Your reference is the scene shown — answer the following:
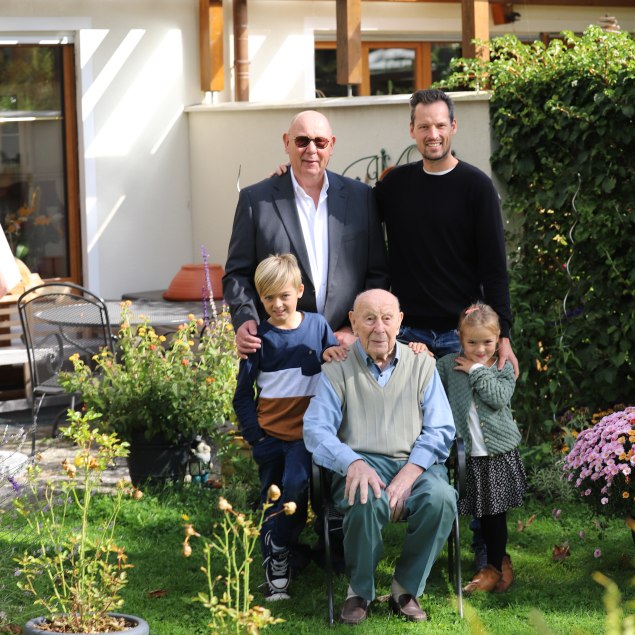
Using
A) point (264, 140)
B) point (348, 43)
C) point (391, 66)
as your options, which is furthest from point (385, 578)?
point (391, 66)

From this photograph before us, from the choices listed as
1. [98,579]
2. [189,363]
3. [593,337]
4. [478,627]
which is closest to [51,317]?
[189,363]

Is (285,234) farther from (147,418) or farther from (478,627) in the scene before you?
(478,627)

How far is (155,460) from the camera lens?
6.19m

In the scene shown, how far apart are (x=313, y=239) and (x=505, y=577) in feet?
5.25

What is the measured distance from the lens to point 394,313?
175 inches

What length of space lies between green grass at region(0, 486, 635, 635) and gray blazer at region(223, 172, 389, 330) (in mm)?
1154

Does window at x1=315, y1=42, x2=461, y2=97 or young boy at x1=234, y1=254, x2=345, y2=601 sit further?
window at x1=315, y1=42, x2=461, y2=97

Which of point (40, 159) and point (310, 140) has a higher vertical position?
point (40, 159)

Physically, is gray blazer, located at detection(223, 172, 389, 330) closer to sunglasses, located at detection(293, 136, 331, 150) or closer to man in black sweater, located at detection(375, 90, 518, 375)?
man in black sweater, located at detection(375, 90, 518, 375)

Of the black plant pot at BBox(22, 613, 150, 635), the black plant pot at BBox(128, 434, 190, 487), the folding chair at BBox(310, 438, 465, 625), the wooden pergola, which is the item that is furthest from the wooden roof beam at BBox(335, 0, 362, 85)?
the black plant pot at BBox(22, 613, 150, 635)

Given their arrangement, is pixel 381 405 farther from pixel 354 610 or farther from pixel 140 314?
pixel 140 314

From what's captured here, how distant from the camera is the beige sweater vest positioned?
14.9ft

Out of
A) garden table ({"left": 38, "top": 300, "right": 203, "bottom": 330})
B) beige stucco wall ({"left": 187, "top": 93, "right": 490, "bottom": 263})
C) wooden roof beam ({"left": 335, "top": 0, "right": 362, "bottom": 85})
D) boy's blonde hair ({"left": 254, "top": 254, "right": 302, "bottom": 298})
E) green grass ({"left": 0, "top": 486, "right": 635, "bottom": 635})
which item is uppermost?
wooden roof beam ({"left": 335, "top": 0, "right": 362, "bottom": 85})

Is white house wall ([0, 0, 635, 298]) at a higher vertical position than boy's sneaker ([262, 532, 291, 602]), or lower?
higher
